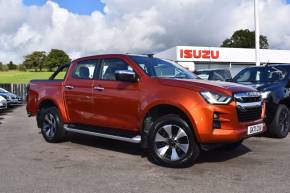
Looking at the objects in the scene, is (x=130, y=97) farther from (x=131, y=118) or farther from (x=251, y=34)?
(x=251, y=34)

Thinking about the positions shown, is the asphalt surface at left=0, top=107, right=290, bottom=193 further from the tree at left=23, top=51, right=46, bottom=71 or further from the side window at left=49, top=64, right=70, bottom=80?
the tree at left=23, top=51, right=46, bottom=71

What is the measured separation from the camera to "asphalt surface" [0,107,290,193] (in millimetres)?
5277

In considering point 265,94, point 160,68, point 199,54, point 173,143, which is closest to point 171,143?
point 173,143

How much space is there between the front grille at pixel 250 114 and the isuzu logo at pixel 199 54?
1260 inches

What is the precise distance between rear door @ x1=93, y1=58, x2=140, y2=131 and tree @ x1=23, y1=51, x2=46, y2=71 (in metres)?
81.4

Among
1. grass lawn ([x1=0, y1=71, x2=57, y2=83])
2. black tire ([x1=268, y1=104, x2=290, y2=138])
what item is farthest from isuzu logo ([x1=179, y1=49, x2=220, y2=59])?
black tire ([x1=268, y1=104, x2=290, y2=138])

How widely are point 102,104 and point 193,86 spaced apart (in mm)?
1912

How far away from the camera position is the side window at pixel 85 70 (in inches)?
310

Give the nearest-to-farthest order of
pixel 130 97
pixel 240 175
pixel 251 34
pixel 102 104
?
1. pixel 240 175
2. pixel 130 97
3. pixel 102 104
4. pixel 251 34

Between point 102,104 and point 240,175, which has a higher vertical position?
point 102,104

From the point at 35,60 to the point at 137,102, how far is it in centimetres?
8478

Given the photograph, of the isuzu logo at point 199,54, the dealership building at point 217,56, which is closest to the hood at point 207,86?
the dealership building at point 217,56

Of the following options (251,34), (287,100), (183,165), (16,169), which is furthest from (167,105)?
(251,34)

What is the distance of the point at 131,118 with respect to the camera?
22.5ft
